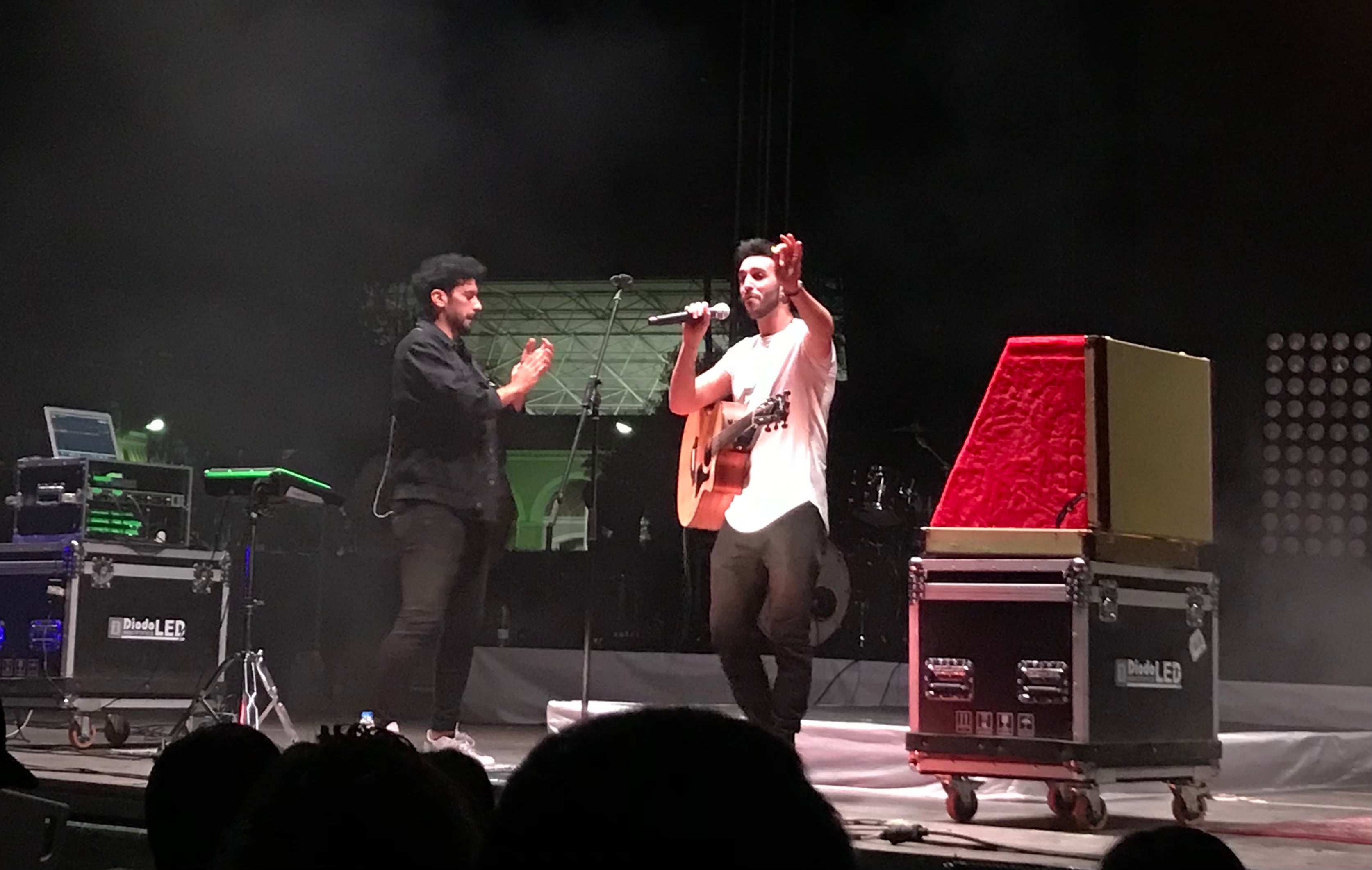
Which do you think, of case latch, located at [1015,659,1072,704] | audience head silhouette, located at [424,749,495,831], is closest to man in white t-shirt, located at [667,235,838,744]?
case latch, located at [1015,659,1072,704]

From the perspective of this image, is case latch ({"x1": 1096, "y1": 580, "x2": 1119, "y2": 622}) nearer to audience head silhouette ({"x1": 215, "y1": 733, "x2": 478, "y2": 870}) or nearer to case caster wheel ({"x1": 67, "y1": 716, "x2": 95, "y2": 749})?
audience head silhouette ({"x1": 215, "y1": 733, "x2": 478, "y2": 870})

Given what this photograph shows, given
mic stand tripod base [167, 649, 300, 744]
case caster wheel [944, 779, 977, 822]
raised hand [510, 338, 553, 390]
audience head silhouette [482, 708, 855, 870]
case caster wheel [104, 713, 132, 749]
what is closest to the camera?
audience head silhouette [482, 708, 855, 870]

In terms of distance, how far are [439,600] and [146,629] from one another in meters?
2.55

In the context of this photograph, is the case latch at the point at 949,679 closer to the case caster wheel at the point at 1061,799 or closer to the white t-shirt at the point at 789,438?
the case caster wheel at the point at 1061,799

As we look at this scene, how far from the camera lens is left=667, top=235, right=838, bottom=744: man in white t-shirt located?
14.4 ft

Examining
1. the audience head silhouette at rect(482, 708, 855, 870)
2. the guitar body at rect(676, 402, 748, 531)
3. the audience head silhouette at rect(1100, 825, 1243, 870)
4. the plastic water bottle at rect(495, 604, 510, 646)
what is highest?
the guitar body at rect(676, 402, 748, 531)

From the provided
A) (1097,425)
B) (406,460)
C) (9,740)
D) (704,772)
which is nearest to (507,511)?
(406,460)

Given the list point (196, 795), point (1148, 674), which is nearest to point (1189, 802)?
point (1148, 674)

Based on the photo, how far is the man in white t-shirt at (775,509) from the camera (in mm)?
4383

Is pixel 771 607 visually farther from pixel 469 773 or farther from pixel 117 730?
pixel 117 730

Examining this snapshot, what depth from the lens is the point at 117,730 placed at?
261 inches

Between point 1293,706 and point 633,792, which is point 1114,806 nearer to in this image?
point 1293,706

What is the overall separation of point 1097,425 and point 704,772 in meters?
3.68

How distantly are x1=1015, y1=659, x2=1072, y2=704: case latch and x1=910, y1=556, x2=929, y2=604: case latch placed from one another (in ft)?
1.17
